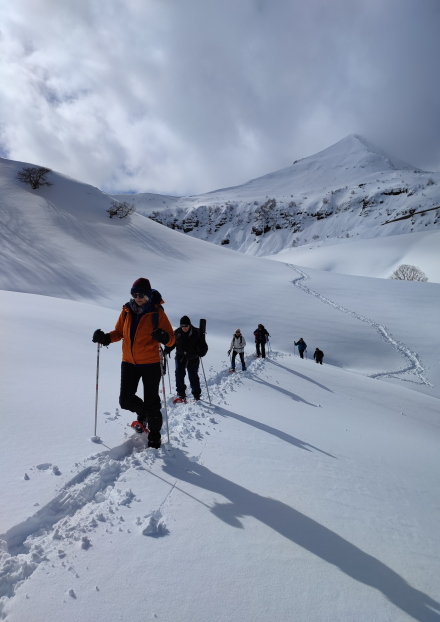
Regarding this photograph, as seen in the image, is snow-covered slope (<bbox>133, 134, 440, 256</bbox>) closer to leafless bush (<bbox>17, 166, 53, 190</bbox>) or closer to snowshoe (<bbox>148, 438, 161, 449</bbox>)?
leafless bush (<bbox>17, 166, 53, 190</bbox>)

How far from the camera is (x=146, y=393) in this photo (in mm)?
4094

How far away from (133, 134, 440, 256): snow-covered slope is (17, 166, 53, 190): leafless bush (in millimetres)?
69996

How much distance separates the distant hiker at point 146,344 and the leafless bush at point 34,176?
41633 mm

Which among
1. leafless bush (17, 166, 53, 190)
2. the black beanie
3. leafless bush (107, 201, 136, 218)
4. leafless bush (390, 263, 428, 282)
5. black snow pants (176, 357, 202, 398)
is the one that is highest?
leafless bush (17, 166, 53, 190)

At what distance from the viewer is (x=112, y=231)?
34.0 m

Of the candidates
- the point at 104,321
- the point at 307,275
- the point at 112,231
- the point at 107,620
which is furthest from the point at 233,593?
the point at 112,231

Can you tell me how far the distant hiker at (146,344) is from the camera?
3943 mm

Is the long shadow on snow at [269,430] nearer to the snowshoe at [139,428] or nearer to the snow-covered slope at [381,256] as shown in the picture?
the snowshoe at [139,428]

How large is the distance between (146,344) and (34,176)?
43.2m

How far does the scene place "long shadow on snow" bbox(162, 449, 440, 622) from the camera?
2090 mm

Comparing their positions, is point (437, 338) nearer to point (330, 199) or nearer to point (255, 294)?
point (255, 294)

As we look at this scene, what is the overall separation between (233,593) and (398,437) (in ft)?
19.1

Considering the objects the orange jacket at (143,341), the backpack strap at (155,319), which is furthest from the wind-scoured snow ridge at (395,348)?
the backpack strap at (155,319)

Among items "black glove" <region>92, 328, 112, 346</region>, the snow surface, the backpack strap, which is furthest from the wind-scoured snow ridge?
"black glove" <region>92, 328, 112, 346</region>
